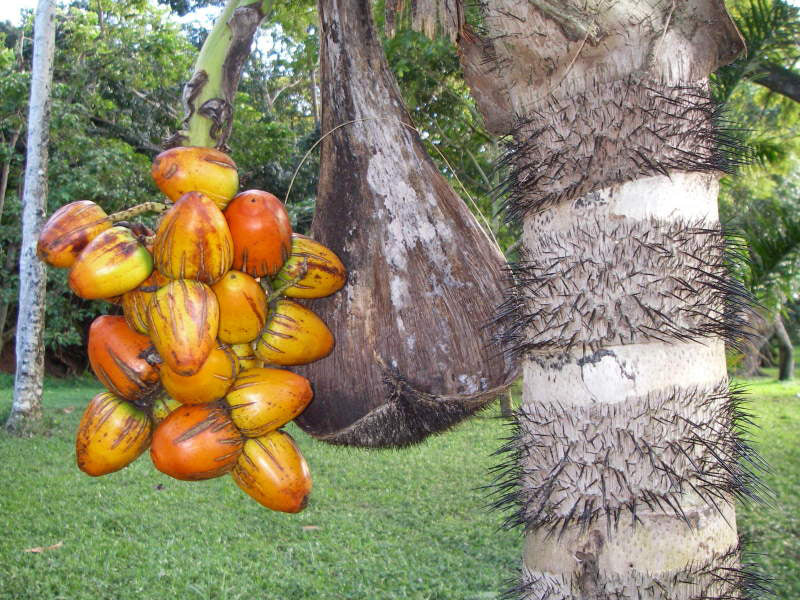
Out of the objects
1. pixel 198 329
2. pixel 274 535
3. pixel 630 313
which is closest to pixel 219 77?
pixel 198 329

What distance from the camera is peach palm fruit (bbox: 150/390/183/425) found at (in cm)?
111

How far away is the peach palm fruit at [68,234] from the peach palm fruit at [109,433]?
8.1 inches

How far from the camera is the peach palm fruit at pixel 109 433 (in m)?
1.06

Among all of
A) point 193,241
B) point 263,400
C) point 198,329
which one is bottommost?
point 263,400

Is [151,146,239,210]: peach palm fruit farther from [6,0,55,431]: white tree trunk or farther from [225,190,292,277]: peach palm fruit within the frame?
[6,0,55,431]: white tree trunk

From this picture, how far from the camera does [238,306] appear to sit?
104 centimetres

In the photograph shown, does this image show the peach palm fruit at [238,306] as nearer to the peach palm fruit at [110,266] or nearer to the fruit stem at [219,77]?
the peach palm fruit at [110,266]

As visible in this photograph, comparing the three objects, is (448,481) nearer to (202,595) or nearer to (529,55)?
(202,595)

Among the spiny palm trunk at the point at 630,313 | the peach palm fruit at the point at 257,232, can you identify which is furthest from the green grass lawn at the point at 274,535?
the peach palm fruit at the point at 257,232

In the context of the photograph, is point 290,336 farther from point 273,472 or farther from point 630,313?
point 630,313

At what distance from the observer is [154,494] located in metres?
5.66

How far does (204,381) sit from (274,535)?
4.16 m

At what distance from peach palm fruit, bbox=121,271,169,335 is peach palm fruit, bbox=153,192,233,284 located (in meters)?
0.03

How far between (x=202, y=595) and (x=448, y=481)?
2.79 meters
